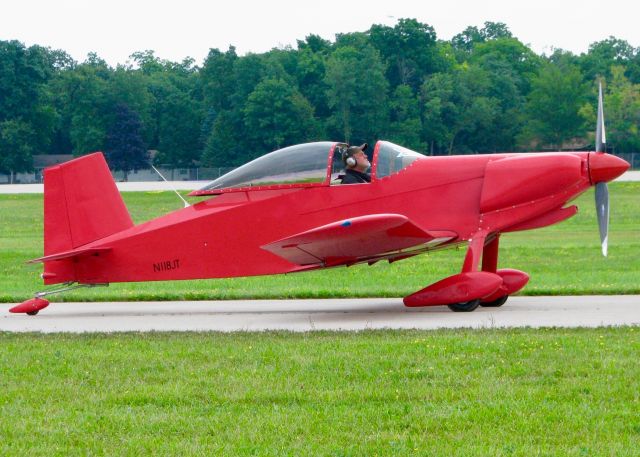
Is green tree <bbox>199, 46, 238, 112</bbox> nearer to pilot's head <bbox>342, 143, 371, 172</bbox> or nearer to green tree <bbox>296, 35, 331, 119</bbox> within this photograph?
green tree <bbox>296, 35, 331, 119</bbox>

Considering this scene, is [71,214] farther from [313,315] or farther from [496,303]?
[496,303]

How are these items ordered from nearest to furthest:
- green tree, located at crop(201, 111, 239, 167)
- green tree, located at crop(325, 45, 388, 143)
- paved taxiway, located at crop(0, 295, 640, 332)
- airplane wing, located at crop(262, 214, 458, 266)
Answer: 1. paved taxiway, located at crop(0, 295, 640, 332)
2. airplane wing, located at crop(262, 214, 458, 266)
3. green tree, located at crop(325, 45, 388, 143)
4. green tree, located at crop(201, 111, 239, 167)

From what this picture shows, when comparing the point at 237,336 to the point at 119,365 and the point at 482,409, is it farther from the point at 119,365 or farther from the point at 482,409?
the point at 482,409

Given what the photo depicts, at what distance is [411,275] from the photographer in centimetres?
2016

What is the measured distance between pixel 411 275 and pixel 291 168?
6.61 metres

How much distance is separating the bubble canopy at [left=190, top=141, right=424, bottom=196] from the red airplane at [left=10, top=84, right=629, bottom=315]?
1 centimetres

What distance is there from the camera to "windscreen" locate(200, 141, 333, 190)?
14.0 metres

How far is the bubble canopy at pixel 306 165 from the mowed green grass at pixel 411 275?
2857 mm

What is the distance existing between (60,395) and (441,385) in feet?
9.66

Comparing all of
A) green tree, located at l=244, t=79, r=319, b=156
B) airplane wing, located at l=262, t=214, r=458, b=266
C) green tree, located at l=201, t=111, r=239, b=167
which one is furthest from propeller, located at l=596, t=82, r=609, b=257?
green tree, located at l=201, t=111, r=239, b=167

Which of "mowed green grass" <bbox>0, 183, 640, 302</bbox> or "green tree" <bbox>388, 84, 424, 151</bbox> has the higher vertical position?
"green tree" <bbox>388, 84, 424, 151</bbox>

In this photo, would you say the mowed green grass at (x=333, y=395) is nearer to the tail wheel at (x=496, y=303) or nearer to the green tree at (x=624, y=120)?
the tail wheel at (x=496, y=303)

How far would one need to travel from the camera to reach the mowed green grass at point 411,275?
16936 mm

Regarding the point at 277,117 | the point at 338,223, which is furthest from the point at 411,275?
the point at 277,117
